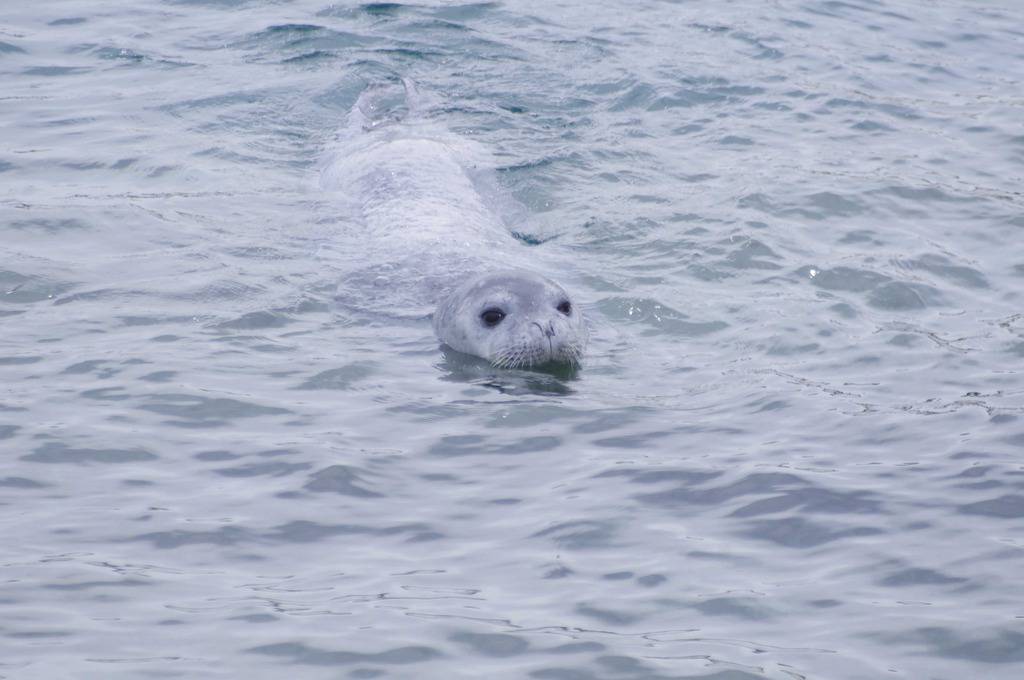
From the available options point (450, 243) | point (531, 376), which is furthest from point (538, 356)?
point (450, 243)

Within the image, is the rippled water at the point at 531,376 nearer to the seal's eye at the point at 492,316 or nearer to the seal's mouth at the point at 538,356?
the seal's mouth at the point at 538,356

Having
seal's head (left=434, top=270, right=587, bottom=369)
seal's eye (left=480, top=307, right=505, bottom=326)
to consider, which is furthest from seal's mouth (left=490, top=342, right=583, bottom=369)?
seal's eye (left=480, top=307, right=505, bottom=326)

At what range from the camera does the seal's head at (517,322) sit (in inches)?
352

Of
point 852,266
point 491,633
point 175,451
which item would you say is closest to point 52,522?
point 175,451

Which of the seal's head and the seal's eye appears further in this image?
the seal's eye

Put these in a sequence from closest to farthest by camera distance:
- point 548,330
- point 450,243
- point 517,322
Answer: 1. point 548,330
2. point 517,322
3. point 450,243

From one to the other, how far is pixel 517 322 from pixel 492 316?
17 centimetres

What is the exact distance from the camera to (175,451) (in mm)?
7254

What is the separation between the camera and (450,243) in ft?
34.8

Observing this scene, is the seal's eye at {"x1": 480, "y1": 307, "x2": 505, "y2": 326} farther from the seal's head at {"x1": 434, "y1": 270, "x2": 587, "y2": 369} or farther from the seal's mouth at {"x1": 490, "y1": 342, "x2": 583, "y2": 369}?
the seal's mouth at {"x1": 490, "y1": 342, "x2": 583, "y2": 369}

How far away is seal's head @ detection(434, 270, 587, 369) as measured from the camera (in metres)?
8.94

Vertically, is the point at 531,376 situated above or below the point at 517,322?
below

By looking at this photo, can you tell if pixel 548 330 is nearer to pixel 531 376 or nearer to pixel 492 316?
pixel 531 376

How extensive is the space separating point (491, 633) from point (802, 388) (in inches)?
128
